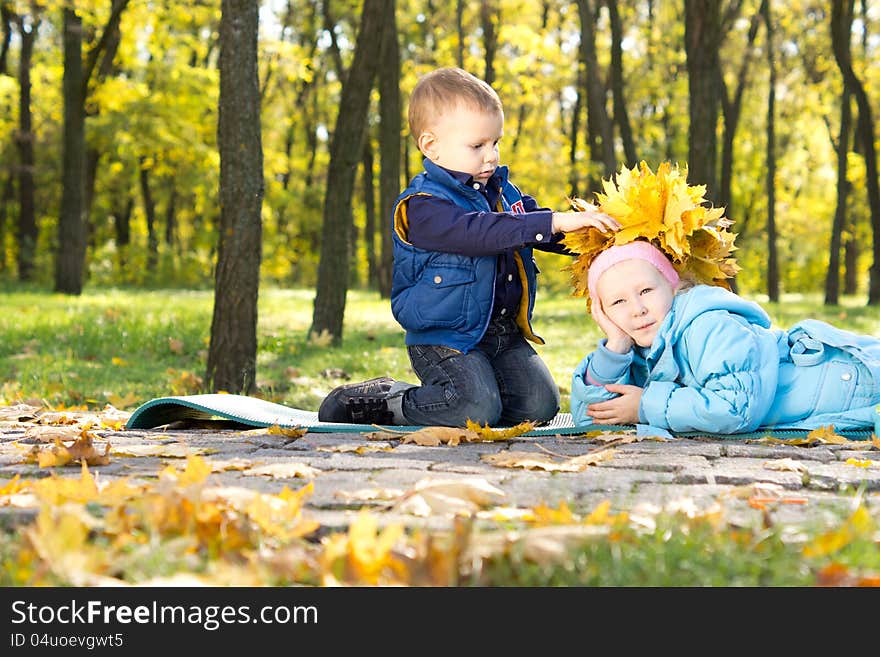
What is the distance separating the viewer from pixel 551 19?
2450 cm

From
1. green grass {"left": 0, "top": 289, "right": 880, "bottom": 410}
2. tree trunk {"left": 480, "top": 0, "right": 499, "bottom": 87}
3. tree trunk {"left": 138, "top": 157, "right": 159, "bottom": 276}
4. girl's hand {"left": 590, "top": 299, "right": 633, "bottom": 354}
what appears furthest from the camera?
tree trunk {"left": 138, "top": 157, "right": 159, "bottom": 276}

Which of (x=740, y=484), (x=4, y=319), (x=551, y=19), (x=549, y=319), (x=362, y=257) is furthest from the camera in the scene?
(x=362, y=257)

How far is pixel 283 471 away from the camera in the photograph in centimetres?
305

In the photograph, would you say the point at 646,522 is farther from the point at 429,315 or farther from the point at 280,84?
the point at 280,84

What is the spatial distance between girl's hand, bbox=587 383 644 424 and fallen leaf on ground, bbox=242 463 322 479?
156 cm

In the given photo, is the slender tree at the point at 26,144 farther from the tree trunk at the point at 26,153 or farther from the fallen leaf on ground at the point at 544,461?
the fallen leaf on ground at the point at 544,461

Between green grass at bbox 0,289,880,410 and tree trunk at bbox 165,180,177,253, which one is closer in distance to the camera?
green grass at bbox 0,289,880,410

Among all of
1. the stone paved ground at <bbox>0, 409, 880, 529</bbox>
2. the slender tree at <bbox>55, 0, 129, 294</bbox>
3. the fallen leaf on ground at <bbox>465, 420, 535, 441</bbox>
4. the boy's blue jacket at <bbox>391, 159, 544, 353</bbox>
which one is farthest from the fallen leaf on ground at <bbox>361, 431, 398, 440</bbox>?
the slender tree at <bbox>55, 0, 129, 294</bbox>

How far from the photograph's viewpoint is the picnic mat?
425cm

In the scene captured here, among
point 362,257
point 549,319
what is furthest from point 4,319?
point 362,257

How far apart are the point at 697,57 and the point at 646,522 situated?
919 centimetres

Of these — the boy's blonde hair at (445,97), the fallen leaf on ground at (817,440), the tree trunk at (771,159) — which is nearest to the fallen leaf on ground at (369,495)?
the fallen leaf on ground at (817,440)

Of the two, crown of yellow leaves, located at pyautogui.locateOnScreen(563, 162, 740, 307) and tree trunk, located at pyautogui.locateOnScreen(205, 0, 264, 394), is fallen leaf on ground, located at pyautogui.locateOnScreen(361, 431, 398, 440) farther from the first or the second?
tree trunk, located at pyautogui.locateOnScreen(205, 0, 264, 394)

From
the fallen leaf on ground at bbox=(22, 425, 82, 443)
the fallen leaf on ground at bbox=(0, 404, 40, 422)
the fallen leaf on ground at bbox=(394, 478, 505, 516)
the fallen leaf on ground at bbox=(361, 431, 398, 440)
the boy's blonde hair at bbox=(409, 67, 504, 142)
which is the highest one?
the boy's blonde hair at bbox=(409, 67, 504, 142)
